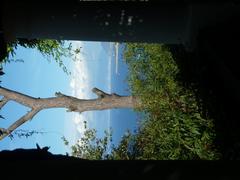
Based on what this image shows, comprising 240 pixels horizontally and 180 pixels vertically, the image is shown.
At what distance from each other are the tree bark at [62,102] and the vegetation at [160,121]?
0.65 m

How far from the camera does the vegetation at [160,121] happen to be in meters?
9.41

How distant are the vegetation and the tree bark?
2.14 ft

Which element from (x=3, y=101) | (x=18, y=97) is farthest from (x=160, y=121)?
(x=3, y=101)

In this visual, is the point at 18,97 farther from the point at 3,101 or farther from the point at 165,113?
the point at 165,113

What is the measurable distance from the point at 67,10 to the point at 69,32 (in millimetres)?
486

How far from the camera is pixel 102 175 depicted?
2.63 m

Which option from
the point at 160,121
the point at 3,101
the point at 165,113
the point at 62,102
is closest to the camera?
the point at 165,113

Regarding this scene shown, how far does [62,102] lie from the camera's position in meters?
12.9

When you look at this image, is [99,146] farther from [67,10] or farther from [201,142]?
[67,10]

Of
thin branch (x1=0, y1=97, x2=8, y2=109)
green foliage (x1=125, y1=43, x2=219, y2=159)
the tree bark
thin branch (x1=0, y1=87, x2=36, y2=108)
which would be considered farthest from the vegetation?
thin branch (x1=0, y1=97, x2=8, y2=109)

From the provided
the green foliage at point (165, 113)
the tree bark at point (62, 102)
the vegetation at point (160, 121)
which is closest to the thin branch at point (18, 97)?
the tree bark at point (62, 102)

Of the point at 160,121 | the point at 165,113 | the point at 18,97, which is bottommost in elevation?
the point at 160,121

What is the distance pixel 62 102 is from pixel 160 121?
346cm

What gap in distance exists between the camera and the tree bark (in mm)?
12711
